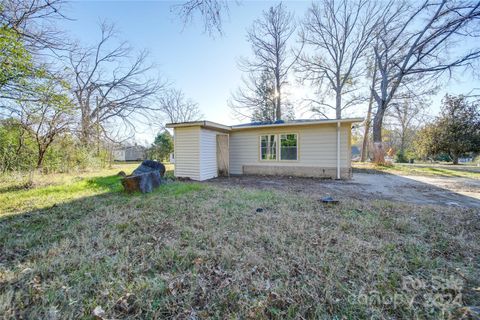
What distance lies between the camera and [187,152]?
7598mm

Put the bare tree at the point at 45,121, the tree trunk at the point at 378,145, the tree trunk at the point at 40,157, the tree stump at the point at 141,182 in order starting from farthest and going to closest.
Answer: the tree trunk at the point at 378,145 → the tree trunk at the point at 40,157 → the bare tree at the point at 45,121 → the tree stump at the point at 141,182

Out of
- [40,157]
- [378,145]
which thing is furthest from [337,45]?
[40,157]

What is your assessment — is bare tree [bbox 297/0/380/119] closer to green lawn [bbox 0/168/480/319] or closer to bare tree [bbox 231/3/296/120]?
bare tree [bbox 231/3/296/120]

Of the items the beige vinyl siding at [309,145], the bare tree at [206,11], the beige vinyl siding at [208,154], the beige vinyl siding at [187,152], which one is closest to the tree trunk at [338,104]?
the beige vinyl siding at [309,145]

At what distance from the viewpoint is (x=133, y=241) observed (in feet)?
8.48

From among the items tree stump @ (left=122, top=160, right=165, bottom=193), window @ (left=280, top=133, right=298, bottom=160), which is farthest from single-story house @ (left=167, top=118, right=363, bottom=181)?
tree stump @ (left=122, top=160, right=165, bottom=193)

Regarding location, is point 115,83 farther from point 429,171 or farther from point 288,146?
point 429,171

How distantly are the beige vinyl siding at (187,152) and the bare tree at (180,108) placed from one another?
53.2 feet

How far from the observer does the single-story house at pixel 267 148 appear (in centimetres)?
738

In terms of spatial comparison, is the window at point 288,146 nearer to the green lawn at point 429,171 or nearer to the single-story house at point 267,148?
the single-story house at point 267,148

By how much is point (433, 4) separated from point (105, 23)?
19.6 m

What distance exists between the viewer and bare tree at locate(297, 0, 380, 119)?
1323 centimetres

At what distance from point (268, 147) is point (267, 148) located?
0.07 meters

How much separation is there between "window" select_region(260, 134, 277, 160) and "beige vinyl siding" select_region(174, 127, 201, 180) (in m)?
3.05
